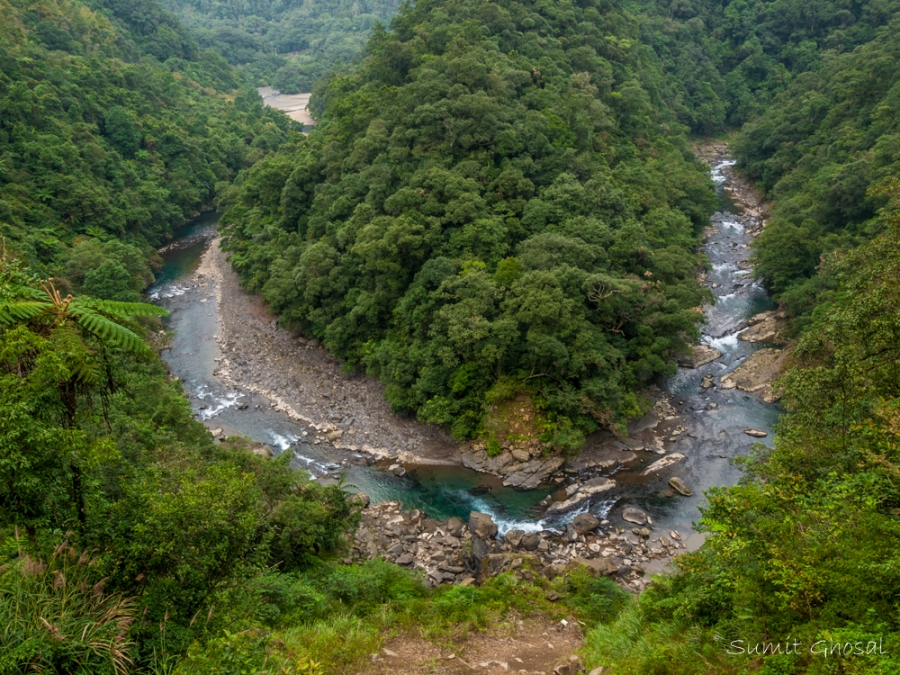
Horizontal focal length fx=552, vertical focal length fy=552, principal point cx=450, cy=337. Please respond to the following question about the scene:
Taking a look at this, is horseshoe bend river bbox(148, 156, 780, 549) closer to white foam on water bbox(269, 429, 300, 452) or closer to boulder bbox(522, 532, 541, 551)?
white foam on water bbox(269, 429, 300, 452)

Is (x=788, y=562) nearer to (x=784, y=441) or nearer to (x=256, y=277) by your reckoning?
(x=784, y=441)

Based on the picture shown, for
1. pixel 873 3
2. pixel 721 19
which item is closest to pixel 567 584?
pixel 873 3

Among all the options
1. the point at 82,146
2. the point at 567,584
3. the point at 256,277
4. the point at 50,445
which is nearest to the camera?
the point at 50,445

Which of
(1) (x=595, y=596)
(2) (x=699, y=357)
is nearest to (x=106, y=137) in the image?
(2) (x=699, y=357)

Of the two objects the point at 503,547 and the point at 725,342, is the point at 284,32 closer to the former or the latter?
the point at 725,342

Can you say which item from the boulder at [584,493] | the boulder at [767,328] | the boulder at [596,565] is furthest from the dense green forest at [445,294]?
the boulder at [584,493]
